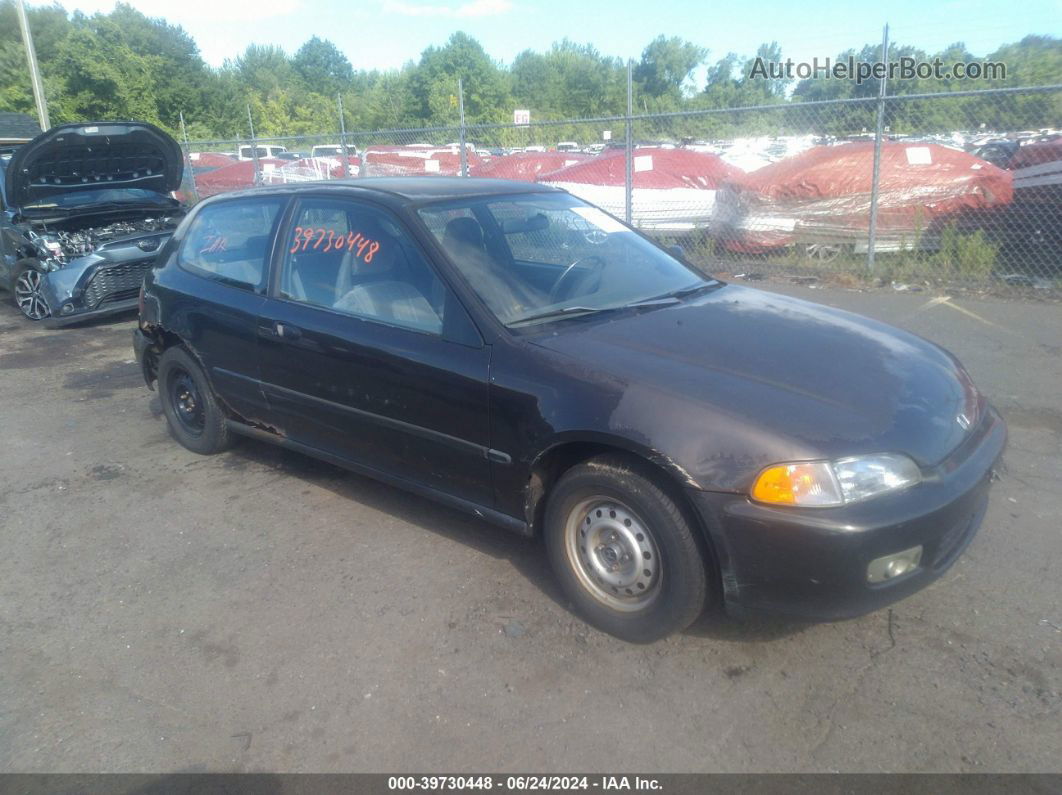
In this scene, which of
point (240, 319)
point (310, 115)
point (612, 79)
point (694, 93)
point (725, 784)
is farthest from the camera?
point (612, 79)

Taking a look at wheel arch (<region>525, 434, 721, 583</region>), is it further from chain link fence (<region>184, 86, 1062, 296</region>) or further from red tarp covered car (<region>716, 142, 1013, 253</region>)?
red tarp covered car (<region>716, 142, 1013, 253</region>)

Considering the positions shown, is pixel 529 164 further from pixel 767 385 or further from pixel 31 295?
pixel 767 385

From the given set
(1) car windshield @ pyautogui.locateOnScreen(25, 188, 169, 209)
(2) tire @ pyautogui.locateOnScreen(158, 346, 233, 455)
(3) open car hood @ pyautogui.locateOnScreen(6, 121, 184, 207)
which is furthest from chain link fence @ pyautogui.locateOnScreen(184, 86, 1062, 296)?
(2) tire @ pyautogui.locateOnScreen(158, 346, 233, 455)

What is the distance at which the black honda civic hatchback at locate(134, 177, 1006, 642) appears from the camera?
9.01 feet

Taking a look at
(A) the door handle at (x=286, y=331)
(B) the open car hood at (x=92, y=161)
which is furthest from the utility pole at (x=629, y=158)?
(A) the door handle at (x=286, y=331)

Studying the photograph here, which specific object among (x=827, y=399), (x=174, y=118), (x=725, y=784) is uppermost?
(x=174, y=118)

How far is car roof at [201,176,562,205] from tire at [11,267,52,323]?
5874mm

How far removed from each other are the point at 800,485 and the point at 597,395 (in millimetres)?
771

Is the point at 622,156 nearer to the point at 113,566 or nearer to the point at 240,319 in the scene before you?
the point at 240,319

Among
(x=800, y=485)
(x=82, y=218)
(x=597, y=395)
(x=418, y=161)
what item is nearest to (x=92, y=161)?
(x=82, y=218)

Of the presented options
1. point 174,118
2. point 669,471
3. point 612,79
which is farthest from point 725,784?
point 612,79

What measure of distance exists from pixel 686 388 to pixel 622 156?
32.4ft

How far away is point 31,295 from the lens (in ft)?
30.8

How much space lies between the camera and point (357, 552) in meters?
3.96
